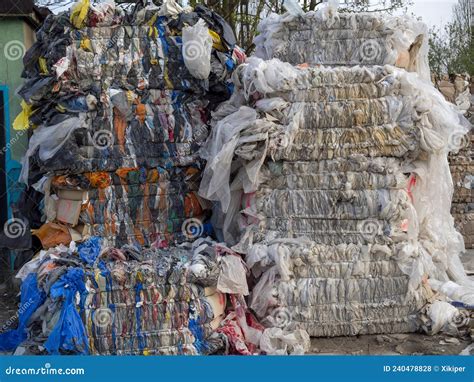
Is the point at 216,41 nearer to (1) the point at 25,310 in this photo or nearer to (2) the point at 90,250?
(2) the point at 90,250

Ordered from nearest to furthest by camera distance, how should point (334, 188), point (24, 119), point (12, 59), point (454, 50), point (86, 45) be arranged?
point (334, 188)
point (86, 45)
point (24, 119)
point (12, 59)
point (454, 50)

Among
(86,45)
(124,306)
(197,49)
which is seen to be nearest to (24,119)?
(86,45)

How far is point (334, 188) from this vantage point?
4.23 metres

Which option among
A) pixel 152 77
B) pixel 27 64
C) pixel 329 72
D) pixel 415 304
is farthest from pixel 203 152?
pixel 415 304

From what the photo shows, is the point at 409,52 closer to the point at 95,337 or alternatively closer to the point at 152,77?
the point at 152,77

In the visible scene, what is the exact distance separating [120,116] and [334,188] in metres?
1.57

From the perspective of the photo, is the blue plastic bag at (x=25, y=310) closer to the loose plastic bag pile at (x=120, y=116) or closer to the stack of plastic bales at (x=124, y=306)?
the stack of plastic bales at (x=124, y=306)

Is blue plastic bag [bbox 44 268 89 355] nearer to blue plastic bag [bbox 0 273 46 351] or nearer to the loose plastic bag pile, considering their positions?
blue plastic bag [bbox 0 273 46 351]

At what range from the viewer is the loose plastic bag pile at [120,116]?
14.8 ft

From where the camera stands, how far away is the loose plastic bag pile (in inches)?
177

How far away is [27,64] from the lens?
15.3ft

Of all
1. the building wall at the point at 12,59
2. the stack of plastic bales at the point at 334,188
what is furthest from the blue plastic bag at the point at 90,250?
the building wall at the point at 12,59

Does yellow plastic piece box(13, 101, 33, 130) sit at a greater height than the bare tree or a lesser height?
lesser

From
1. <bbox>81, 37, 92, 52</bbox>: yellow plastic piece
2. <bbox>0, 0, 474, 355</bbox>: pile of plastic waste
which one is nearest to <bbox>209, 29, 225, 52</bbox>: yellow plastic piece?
<bbox>0, 0, 474, 355</bbox>: pile of plastic waste
